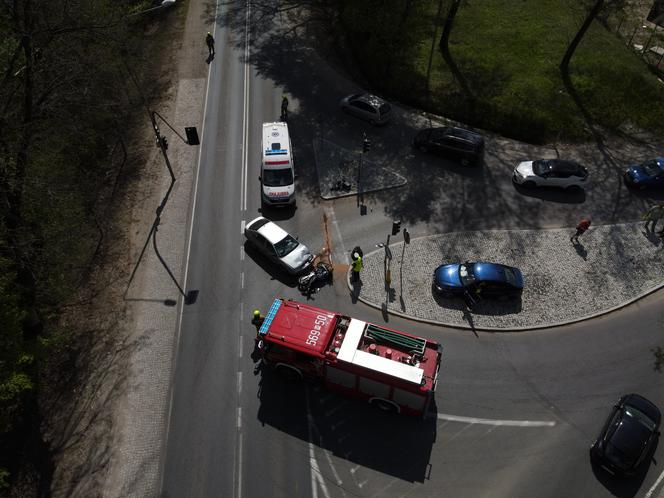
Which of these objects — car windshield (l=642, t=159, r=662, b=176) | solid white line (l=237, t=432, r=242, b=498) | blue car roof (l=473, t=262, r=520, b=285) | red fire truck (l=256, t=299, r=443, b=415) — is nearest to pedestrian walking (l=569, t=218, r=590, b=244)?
blue car roof (l=473, t=262, r=520, b=285)

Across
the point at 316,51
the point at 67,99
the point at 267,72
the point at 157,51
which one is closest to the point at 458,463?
the point at 67,99

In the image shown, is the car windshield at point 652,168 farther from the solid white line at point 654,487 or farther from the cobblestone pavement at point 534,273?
the solid white line at point 654,487

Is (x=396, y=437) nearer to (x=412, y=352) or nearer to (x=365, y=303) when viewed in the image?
(x=412, y=352)

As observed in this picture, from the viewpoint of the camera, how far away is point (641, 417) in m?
18.0

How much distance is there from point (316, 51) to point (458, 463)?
37225mm

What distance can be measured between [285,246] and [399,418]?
10981 millimetres

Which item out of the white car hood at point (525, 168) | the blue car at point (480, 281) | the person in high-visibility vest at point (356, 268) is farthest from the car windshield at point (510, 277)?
the white car hood at point (525, 168)

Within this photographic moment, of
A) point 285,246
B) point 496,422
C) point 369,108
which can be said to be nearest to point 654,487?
point 496,422

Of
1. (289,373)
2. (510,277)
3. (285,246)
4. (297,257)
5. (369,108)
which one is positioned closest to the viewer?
(289,373)

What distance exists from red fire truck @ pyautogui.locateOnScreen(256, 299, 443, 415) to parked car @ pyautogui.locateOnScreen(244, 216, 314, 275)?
4.69 metres

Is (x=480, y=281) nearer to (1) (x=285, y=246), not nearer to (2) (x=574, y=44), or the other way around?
(1) (x=285, y=246)

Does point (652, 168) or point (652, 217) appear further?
point (652, 168)

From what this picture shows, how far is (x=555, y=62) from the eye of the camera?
3853 centimetres

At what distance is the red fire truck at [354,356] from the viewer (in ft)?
57.9
